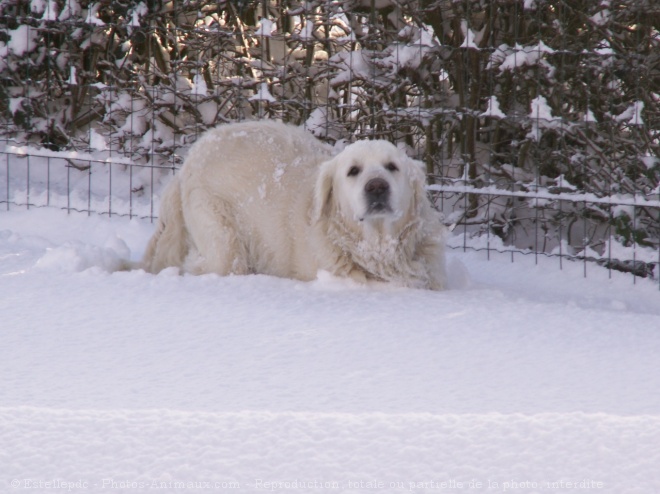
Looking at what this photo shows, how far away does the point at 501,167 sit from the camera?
5512mm

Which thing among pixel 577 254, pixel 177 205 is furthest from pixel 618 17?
pixel 177 205

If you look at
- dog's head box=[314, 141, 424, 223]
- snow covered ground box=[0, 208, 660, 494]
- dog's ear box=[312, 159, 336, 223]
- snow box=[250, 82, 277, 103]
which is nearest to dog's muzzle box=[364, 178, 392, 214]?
dog's head box=[314, 141, 424, 223]

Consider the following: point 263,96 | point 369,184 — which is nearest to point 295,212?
point 369,184

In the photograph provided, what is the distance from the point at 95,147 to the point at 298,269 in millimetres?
2030

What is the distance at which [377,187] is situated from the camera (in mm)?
4172

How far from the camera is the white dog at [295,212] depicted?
4.29 meters

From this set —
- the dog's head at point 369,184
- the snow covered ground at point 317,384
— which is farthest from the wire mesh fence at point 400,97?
the dog's head at point 369,184

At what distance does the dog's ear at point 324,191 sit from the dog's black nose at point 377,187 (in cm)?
24

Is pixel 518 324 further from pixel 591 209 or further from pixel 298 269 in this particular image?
pixel 591 209

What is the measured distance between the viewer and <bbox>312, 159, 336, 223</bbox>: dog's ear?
4379 mm

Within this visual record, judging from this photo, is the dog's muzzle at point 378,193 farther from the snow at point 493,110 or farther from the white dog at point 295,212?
the snow at point 493,110

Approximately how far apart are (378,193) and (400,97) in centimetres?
169

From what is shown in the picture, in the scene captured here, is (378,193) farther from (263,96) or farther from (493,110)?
(263,96)

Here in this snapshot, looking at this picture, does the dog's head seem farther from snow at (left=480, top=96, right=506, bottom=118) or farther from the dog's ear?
snow at (left=480, top=96, right=506, bottom=118)
